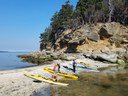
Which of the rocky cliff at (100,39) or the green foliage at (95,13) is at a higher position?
the green foliage at (95,13)

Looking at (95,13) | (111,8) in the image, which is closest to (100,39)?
(95,13)

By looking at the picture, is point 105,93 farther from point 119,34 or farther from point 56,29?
point 56,29

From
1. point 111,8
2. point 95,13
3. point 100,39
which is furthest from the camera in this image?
point 95,13

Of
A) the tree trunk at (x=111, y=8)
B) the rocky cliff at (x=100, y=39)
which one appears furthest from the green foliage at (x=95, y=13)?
the rocky cliff at (x=100, y=39)

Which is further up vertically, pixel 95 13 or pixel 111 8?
pixel 111 8

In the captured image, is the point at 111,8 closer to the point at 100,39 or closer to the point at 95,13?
the point at 95,13

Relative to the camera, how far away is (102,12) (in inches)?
3420

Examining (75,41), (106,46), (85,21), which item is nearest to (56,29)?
(85,21)

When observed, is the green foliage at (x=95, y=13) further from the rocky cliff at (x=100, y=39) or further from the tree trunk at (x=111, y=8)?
the rocky cliff at (x=100, y=39)

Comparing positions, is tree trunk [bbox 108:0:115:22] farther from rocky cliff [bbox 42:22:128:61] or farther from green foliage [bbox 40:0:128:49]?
rocky cliff [bbox 42:22:128:61]

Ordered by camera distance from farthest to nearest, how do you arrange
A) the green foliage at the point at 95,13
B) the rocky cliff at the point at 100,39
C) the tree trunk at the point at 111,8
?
the tree trunk at the point at 111,8 → the green foliage at the point at 95,13 → the rocky cliff at the point at 100,39

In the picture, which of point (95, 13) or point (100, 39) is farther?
point (95, 13)

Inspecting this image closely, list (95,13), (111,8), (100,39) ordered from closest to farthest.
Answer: (100,39) → (111,8) → (95,13)

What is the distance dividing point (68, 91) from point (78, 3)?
7935 centimetres
